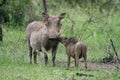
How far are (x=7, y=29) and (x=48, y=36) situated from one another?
8900mm

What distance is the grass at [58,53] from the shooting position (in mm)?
10608

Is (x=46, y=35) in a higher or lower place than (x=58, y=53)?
higher

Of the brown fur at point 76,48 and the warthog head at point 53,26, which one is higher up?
the warthog head at point 53,26

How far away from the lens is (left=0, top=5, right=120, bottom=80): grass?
10608 mm

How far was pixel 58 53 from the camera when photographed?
58.9 feet

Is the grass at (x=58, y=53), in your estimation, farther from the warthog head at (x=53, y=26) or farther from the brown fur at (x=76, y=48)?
the warthog head at (x=53, y=26)

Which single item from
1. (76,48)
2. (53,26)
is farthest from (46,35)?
(76,48)

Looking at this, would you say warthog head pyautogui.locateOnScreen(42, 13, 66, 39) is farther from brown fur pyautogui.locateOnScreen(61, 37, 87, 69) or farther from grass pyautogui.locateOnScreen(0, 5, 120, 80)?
grass pyautogui.locateOnScreen(0, 5, 120, 80)

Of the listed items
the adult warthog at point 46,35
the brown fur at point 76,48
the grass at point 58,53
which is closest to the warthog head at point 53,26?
the adult warthog at point 46,35

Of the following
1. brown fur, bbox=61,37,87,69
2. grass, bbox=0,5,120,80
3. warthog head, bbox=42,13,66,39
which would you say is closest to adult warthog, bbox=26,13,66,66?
warthog head, bbox=42,13,66,39

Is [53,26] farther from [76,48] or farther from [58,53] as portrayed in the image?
[58,53]

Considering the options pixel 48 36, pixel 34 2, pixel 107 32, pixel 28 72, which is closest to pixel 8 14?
pixel 34 2

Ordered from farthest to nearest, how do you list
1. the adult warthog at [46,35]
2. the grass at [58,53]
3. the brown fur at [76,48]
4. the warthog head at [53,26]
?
1. the adult warthog at [46,35]
2. the warthog head at [53,26]
3. the brown fur at [76,48]
4. the grass at [58,53]

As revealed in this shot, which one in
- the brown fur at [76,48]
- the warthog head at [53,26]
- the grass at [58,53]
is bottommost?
the grass at [58,53]
